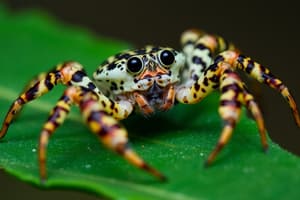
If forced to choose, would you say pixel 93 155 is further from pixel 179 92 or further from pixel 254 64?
pixel 254 64

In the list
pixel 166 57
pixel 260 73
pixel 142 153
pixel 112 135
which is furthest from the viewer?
pixel 166 57

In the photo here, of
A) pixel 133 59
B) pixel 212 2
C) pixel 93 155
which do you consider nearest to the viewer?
pixel 93 155

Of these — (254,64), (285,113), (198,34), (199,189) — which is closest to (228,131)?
(199,189)

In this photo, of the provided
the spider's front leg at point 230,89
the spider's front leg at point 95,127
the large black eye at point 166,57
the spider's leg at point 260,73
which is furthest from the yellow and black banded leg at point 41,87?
the spider's leg at point 260,73

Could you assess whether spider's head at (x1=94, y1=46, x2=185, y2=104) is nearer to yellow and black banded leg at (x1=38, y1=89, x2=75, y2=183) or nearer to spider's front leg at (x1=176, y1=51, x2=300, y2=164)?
→ spider's front leg at (x1=176, y1=51, x2=300, y2=164)

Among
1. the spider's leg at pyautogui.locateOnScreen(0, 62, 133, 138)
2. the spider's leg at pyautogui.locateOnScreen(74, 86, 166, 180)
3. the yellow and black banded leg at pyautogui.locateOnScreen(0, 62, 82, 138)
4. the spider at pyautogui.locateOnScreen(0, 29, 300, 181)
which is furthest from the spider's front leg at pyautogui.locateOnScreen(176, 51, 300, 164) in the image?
the yellow and black banded leg at pyautogui.locateOnScreen(0, 62, 82, 138)

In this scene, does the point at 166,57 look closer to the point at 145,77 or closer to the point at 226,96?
the point at 145,77

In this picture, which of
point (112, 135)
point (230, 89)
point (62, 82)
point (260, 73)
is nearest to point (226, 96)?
point (230, 89)
